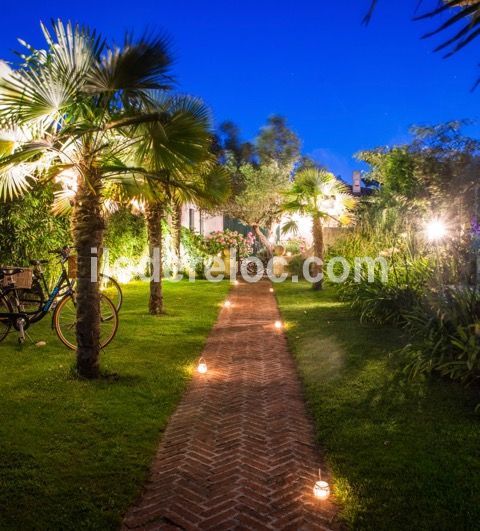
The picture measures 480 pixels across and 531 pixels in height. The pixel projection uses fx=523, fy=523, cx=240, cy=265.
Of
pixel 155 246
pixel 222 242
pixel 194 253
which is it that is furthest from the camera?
pixel 222 242

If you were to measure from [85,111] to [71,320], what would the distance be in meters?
3.17

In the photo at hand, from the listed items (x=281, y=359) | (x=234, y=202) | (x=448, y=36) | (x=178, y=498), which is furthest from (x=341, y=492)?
(x=234, y=202)

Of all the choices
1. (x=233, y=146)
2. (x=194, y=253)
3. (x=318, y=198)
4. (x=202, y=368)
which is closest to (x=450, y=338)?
(x=202, y=368)

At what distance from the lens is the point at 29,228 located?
1073cm

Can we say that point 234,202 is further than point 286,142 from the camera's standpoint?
No

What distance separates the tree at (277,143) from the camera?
2936cm

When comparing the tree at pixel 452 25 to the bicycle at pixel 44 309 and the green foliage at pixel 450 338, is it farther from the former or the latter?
the bicycle at pixel 44 309

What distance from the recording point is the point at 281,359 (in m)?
7.11

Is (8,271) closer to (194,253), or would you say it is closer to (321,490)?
(321,490)

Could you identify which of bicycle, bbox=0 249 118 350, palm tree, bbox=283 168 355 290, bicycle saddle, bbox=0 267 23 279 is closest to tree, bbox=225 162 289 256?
palm tree, bbox=283 168 355 290

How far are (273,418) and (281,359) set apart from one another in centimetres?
232

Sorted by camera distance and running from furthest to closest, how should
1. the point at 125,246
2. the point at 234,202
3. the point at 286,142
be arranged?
→ the point at 286,142
the point at 234,202
the point at 125,246

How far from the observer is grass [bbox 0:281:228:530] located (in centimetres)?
321

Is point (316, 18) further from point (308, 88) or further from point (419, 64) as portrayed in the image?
point (308, 88)
